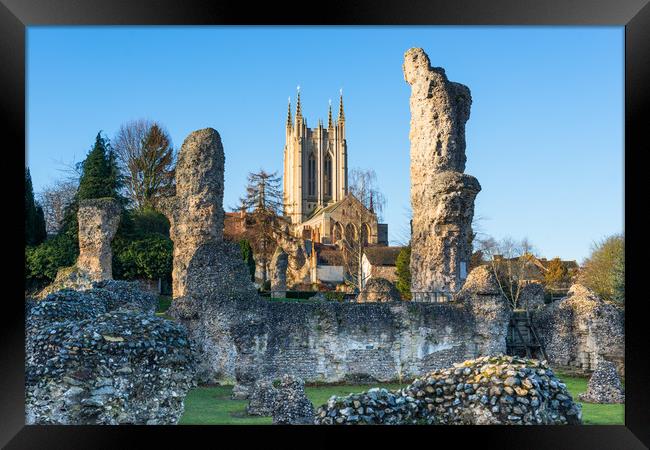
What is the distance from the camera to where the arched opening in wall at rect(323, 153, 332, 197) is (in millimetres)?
110562

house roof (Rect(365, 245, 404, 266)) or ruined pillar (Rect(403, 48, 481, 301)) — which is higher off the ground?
ruined pillar (Rect(403, 48, 481, 301))

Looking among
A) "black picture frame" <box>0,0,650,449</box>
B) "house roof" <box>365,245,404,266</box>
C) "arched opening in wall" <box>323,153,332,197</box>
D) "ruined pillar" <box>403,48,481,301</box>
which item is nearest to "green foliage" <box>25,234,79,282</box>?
"ruined pillar" <box>403,48,481,301</box>

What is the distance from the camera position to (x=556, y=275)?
1983 inches

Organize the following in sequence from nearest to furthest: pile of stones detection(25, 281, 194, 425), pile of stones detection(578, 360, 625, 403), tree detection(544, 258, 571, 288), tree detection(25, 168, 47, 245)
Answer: pile of stones detection(25, 281, 194, 425) < pile of stones detection(578, 360, 625, 403) < tree detection(25, 168, 47, 245) < tree detection(544, 258, 571, 288)

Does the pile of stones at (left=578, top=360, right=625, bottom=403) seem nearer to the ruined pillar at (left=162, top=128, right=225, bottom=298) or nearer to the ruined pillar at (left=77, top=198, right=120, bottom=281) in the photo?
the ruined pillar at (left=162, top=128, right=225, bottom=298)

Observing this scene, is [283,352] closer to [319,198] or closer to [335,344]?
[335,344]

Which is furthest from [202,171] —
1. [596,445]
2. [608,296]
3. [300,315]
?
[608,296]

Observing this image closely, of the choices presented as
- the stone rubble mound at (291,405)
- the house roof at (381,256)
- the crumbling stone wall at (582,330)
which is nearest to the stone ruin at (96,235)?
the crumbling stone wall at (582,330)

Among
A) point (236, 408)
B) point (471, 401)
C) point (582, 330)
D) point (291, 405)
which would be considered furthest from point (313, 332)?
point (471, 401)

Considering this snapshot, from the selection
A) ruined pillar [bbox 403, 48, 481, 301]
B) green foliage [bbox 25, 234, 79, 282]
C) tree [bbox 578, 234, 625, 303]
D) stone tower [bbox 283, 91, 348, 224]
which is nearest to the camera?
ruined pillar [bbox 403, 48, 481, 301]

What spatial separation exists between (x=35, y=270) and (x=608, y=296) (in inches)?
905

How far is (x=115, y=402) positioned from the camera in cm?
827

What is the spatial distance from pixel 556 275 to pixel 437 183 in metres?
31.4

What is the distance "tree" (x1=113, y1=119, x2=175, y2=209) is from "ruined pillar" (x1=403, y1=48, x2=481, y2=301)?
77.7 ft
